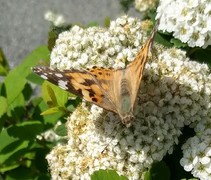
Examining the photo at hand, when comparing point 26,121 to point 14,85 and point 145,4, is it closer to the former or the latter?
point 14,85

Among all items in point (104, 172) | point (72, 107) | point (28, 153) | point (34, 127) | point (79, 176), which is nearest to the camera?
point (104, 172)

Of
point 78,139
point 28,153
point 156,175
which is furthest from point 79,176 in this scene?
point 28,153

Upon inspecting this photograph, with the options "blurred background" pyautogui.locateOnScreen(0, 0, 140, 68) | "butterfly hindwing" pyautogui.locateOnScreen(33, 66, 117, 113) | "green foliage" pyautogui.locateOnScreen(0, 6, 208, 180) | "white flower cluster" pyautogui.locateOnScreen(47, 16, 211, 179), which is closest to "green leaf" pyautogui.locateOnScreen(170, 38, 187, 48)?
"green foliage" pyautogui.locateOnScreen(0, 6, 208, 180)

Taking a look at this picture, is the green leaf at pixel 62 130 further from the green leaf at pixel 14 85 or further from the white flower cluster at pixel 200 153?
the white flower cluster at pixel 200 153

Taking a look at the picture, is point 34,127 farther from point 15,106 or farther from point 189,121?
point 189,121

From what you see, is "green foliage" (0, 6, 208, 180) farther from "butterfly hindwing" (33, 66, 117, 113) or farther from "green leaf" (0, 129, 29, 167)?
"butterfly hindwing" (33, 66, 117, 113)

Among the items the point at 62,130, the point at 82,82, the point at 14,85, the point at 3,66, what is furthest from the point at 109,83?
the point at 3,66
